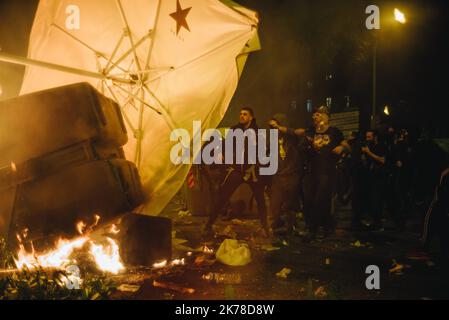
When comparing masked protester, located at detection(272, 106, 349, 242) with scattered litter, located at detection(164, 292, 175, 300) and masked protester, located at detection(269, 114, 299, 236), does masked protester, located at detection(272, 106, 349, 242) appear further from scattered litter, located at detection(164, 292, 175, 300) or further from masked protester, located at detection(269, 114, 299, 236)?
scattered litter, located at detection(164, 292, 175, 300)

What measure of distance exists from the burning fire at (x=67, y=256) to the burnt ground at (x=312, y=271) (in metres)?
0.61

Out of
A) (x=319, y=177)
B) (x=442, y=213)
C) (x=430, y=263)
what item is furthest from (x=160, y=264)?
(x=442, y=213)

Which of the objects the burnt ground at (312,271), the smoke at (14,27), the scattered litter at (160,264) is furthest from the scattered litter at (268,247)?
the smoke at (14,27)

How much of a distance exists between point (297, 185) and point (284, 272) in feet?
7.39

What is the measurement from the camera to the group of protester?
610 centimetres

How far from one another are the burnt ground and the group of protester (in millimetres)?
438

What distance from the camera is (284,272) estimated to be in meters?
4.51

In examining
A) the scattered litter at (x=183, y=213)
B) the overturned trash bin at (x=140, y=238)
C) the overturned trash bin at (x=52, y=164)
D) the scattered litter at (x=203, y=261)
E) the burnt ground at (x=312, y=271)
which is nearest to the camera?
the burnt ground at (x=312, y=271)

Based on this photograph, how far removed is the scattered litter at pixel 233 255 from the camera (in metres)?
4.86

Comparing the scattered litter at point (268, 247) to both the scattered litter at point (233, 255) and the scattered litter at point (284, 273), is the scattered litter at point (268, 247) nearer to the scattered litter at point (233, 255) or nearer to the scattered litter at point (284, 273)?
the scattered litter at point (233, 255)

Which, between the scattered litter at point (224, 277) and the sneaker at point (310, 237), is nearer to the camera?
the scattered litter at point (224, 277)

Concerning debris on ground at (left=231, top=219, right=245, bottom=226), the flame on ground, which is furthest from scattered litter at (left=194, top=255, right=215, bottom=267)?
debris on ground at (left=231, top=219, right=245, bottom=226)
